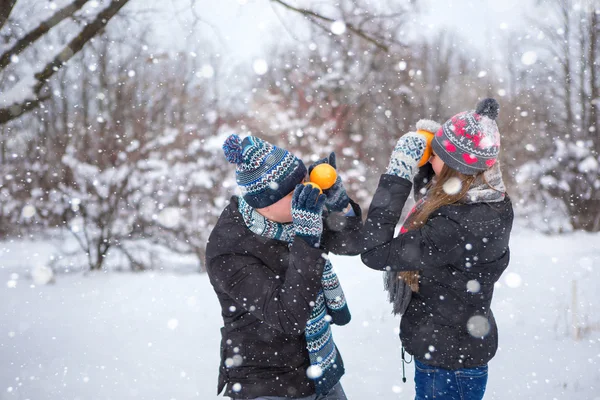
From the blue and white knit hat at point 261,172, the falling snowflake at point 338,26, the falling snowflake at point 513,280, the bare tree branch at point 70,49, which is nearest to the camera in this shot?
the blue and white knit hat at point 261,172

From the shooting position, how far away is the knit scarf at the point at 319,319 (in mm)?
1785

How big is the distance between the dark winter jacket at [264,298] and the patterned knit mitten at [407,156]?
304 millimetres

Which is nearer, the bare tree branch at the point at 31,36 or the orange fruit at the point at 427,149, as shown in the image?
the orange fruit at the point at 427,149

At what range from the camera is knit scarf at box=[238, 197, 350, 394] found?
1785mm

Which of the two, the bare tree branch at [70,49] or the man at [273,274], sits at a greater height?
the bare tree branch at [70,49]

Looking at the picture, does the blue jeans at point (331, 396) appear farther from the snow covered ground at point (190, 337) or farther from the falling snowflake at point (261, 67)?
the falling snowflake at point (261, 67)

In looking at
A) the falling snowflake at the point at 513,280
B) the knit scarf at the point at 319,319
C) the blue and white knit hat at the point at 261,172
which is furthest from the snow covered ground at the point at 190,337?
the blue and white knit hat at the point at 261,172

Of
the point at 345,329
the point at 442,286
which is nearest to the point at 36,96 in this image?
the point at 442,286

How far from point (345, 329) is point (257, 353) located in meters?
3.78

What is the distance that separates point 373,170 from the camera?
1264 cm

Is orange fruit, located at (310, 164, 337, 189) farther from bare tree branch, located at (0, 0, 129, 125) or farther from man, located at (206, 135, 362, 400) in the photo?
bare tree branch, located at (0, 0, 129, 125)

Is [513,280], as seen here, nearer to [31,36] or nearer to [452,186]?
[452,186]

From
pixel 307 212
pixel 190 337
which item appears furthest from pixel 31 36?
pixel 190 337

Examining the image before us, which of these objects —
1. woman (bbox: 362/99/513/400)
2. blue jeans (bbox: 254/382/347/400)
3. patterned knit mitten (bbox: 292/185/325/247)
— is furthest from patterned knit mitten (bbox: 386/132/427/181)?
blue jeans (bbox: 254/382/347/400)
